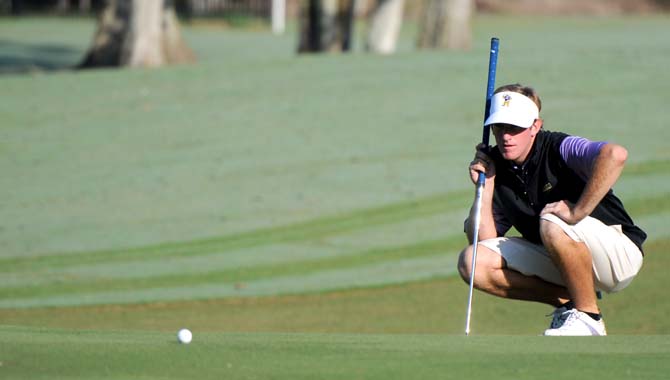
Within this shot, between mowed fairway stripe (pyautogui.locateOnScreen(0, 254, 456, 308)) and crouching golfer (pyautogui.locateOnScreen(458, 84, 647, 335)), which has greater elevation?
crouching golfer (pyautogui.locateOnScreen(458, 84, 647, 335))

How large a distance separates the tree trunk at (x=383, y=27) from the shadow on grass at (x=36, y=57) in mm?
7094

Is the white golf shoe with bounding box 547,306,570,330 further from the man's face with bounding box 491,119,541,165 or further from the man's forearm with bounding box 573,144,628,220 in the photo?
the man's face with bounding box 491,119,541,165

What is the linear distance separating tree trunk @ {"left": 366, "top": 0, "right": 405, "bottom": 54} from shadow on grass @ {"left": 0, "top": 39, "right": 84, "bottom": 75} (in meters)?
7.09

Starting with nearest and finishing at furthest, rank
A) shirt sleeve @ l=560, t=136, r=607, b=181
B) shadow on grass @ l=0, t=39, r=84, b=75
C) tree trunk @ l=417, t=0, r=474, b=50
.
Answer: shirt sleeve @ l=560, t=136, r=607, b=181 → tree trunk @ l=417, t=0, r=474, b=50 → shadow on grass @ l=0, t=39, r=84, b=75

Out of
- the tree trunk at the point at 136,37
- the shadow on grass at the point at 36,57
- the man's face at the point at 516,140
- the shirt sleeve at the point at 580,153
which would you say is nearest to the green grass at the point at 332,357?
the shirt sleeve at the point at 580,153

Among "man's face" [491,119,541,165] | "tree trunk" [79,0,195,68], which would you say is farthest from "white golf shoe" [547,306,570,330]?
"tree trunk" [79,0,195,68]

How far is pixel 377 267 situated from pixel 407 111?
6.18 meters

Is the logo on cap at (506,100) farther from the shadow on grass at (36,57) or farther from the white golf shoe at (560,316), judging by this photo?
the shadow on grass at (36,57)

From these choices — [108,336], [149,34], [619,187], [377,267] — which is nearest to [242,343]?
[108,336]

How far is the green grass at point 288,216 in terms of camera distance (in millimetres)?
5504

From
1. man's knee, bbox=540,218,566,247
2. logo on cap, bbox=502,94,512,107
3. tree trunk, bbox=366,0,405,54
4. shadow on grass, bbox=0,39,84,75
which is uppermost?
logo on cap, bbox=502,94,512,107

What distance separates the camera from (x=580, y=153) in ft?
21.6

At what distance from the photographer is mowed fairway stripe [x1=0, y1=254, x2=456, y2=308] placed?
422 inches

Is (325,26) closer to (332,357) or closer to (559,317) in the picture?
(559,317)
